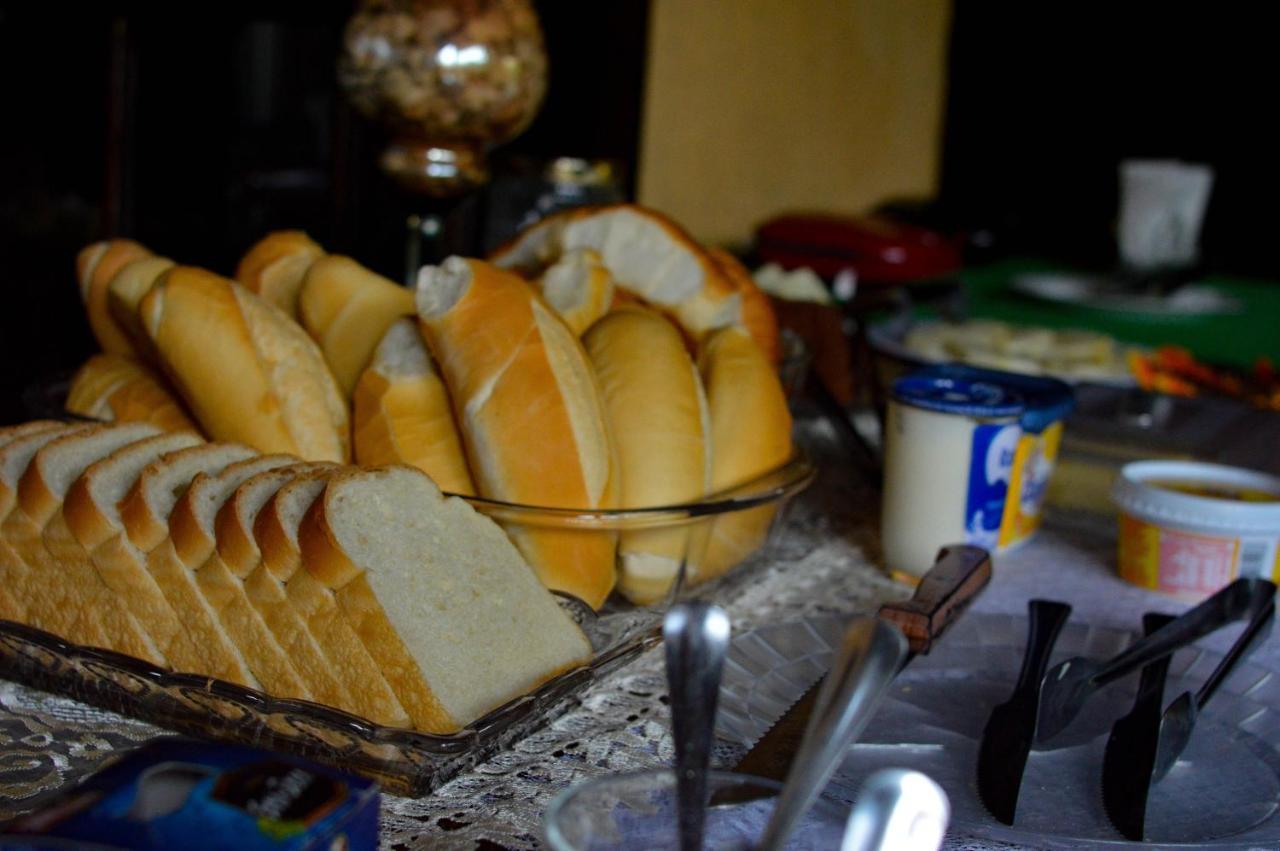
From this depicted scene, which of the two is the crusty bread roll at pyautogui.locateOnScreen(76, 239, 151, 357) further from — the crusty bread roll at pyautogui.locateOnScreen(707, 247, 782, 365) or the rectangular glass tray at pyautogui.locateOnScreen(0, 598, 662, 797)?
the crusty bread roll at pyautogui.locateOnScreen(707, 247, 782, 365)

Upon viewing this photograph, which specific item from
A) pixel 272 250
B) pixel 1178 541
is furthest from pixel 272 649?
pixel 1178 541

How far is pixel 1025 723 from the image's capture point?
0.73m

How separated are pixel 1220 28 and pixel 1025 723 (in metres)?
3.89

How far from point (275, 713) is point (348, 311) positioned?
0.43 m

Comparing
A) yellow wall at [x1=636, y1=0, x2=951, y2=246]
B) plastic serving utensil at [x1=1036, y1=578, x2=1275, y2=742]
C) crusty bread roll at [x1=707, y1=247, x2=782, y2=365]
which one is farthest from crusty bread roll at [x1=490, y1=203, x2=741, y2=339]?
yellow wall at [x1=636, y1=0, x2=951, y2=246]

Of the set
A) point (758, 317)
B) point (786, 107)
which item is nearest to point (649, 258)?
point (758, 317)

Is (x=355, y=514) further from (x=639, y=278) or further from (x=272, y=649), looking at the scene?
(x=639, y=278)

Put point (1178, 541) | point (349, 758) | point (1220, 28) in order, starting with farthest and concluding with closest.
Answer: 1. point (1220, 28)
2. point (1178, 541)
3. point (349, 758)

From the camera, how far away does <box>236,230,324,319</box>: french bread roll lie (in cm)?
106

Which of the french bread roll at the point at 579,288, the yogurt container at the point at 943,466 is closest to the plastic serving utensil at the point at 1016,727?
the yogurt container at the point at 943,466

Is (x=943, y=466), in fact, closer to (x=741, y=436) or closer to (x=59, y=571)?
(x=741, y=436)

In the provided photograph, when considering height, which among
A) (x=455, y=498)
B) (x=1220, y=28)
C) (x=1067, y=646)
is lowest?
(x=1067, y=646)

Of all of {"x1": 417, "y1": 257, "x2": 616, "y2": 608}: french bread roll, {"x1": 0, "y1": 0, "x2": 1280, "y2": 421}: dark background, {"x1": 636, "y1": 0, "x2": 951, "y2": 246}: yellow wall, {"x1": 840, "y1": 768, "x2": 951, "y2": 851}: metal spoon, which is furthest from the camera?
{"x1": 636, "y1": 0, "x2": 951, "y2": 246}: yellow wall

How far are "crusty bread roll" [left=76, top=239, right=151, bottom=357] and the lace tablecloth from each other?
1.29ft
